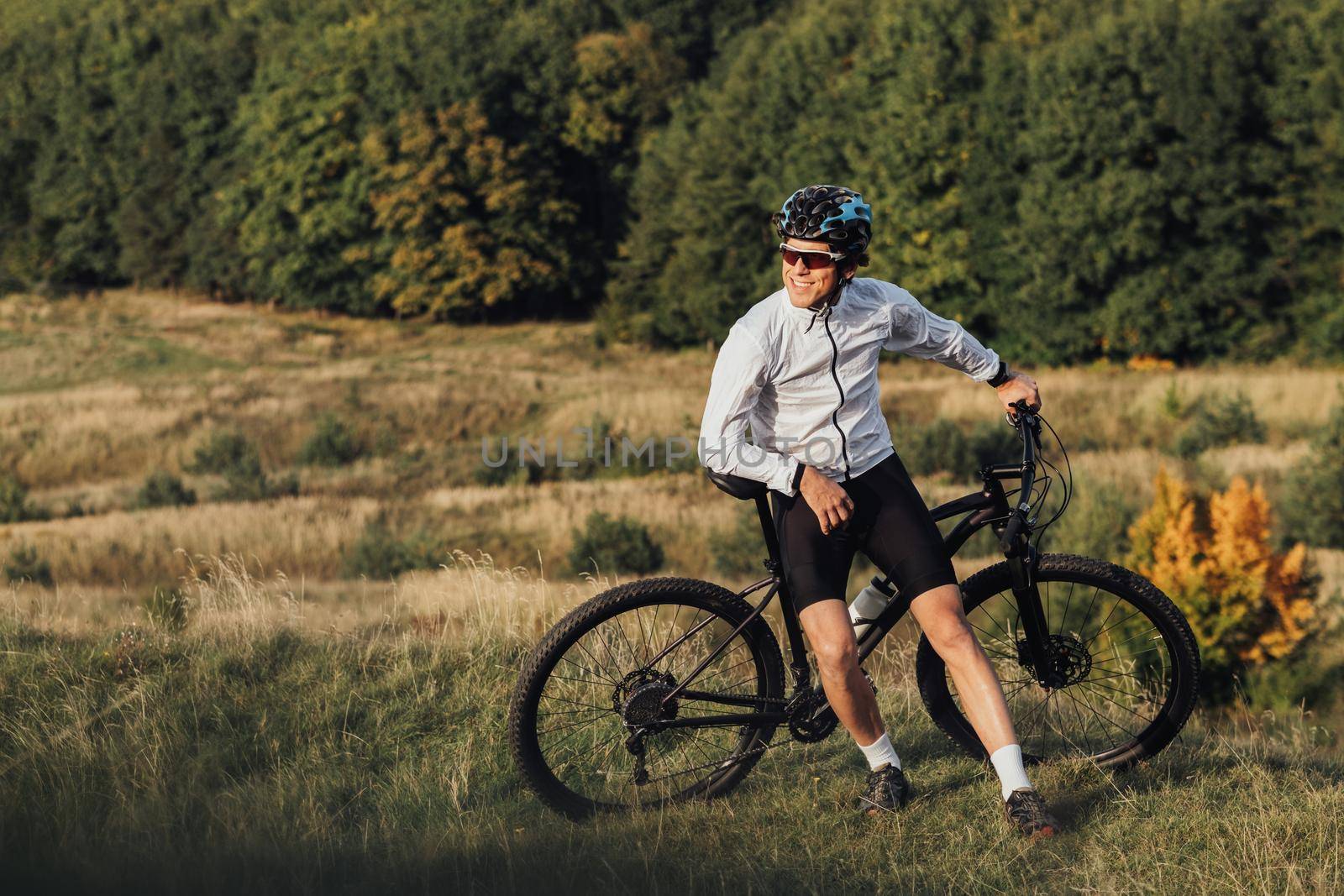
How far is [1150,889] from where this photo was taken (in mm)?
3668

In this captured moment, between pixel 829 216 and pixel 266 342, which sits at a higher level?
pixel 829 216

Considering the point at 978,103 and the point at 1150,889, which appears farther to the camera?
the point at 978,103

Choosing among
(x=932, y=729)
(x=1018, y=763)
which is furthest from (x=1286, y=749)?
(x=1018, y=763)

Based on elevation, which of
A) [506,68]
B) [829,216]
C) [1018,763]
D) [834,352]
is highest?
[506,68]

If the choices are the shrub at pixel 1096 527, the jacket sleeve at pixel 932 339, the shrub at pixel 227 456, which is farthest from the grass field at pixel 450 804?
the shrub at pixel 227 456

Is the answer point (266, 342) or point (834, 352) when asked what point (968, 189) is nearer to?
point (266, 342)

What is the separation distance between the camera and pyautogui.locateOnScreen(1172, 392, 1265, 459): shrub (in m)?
→ 26.9

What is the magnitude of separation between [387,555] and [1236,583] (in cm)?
1333

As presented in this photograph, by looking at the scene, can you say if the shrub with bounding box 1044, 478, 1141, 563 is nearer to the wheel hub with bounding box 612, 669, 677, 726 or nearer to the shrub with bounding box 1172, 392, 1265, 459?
the shrub with bounding box 1172, 392, 1265, 459

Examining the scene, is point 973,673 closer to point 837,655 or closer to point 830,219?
point 837,655

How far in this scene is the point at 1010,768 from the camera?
4098 mm

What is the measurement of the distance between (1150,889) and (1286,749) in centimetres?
195

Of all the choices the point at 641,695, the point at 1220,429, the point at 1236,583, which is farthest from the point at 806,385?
the point at 1220,429

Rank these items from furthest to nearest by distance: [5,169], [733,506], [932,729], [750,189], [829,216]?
[5,169]
[750,189]
[733,506]
[932,729]
[829,216]
